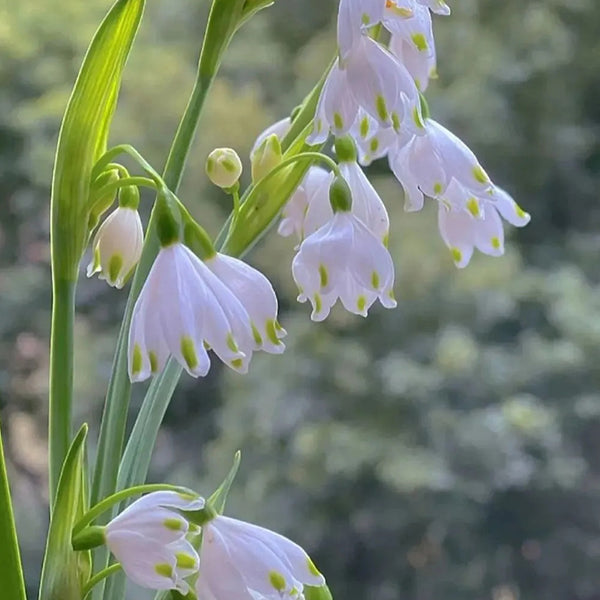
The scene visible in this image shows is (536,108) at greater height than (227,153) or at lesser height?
lesser

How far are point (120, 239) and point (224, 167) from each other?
0.07m

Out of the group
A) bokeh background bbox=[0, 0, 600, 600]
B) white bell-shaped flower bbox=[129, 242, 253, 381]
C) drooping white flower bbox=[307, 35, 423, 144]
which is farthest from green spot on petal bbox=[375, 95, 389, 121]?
bokeh background bbox=[0, 0, 600, 600]

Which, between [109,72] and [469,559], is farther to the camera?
[469,559]

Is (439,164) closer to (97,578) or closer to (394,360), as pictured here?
(97,578)

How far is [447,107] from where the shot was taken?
50.6 inches

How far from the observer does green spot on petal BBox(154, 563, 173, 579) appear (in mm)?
400

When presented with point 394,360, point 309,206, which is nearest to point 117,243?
point 309,206

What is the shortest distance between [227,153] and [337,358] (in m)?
0.79

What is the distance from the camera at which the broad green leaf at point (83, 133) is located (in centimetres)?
46

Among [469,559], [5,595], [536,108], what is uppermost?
[5,595]

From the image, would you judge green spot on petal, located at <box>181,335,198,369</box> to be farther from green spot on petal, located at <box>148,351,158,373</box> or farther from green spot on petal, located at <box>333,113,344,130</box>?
green spot on petal, located at <box>333,113,344,130</box>

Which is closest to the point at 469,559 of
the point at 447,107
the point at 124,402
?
the point at 447,107

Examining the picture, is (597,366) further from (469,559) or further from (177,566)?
(177,566)

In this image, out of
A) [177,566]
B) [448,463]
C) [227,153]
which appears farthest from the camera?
[448,463]
